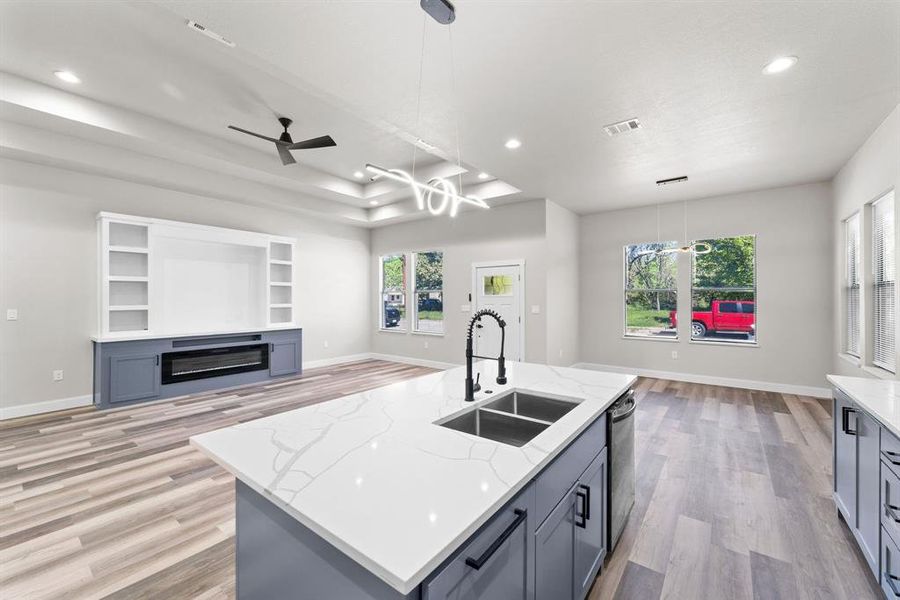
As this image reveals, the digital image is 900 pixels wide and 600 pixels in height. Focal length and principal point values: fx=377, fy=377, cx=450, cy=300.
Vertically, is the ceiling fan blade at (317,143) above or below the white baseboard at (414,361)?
above

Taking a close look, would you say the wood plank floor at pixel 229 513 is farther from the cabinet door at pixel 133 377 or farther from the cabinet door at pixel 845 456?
the cabinet door at pixel 133 377

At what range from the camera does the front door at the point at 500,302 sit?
6.39 metres

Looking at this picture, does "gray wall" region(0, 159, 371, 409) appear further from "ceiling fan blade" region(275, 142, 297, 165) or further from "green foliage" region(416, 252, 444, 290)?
"green foliage" region(416, 252, 444, 290)

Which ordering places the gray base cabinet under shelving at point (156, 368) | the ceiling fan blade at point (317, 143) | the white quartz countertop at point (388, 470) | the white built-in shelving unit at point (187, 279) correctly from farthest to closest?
the white built-in shelving unit at point (187, 279) → the gray base cabinet under shelving at point (156, 368) → the ceiling fan blade at point (317, 143) → the white quartz countertop at point (388, 470)

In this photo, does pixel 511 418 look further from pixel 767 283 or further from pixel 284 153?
pixel 767 283

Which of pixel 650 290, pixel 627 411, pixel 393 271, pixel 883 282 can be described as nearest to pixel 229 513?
pixel 627 411

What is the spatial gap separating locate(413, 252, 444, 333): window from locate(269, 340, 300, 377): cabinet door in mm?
2374

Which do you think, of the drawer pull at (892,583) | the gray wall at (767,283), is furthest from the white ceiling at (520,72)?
the drawer pull at (892,583)

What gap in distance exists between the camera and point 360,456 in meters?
1.19

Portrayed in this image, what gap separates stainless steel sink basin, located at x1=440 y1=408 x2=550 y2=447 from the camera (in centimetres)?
173

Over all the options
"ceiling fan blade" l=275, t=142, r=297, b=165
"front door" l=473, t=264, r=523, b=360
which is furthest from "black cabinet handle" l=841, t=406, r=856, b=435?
"ceiling fan blade" l=275, t=142, r=297, b=165

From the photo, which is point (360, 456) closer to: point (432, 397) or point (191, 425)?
point (432, 397)

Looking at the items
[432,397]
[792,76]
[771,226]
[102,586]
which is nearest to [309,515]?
[432,397]

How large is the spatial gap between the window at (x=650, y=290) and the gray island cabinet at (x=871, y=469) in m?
4.30
